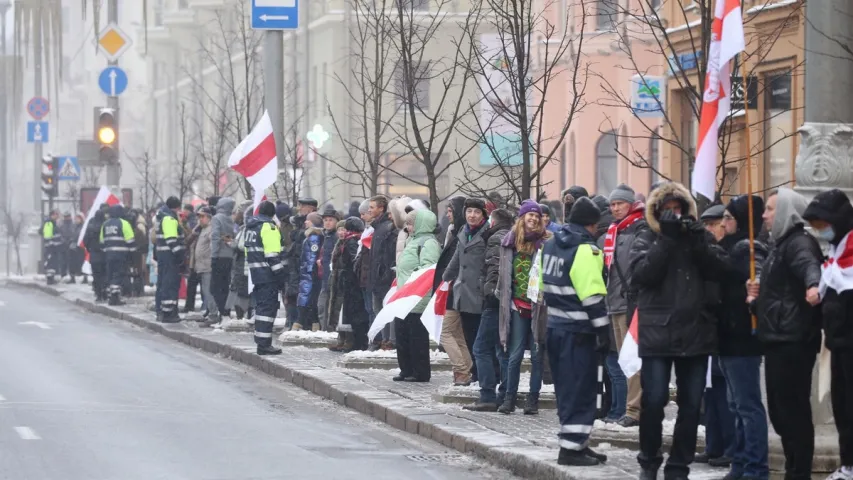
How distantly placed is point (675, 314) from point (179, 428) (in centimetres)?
513

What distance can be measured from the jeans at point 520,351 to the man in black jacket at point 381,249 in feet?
15.2

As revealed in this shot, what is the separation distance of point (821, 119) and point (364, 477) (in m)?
3.60

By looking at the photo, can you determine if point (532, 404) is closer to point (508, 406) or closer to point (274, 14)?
point (508, 406)

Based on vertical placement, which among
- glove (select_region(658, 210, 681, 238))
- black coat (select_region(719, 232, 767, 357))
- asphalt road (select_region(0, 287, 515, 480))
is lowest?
asphalt road (select_region(0, 287, 515, 480))

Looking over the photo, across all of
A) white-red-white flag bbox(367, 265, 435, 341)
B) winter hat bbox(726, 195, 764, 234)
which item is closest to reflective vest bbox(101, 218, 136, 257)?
white-red-white flag bbox(367, 265, 435, 341)

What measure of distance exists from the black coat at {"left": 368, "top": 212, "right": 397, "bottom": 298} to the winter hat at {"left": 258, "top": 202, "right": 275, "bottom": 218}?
6.89 feet

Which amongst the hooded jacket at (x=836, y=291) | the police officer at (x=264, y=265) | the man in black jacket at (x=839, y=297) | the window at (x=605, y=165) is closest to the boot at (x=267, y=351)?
the police officer at (x=264, y=265)

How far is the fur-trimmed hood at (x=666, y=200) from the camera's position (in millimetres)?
10086

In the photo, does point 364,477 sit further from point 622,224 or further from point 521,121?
point 521,121

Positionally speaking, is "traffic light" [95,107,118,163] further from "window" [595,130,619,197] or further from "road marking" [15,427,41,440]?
"road marking" [15,427,41,440]

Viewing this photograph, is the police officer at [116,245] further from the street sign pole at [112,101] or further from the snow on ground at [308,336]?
the snow on ground at [308,336]

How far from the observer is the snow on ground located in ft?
Answer: 70.9

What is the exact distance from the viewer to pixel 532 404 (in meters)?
14.3

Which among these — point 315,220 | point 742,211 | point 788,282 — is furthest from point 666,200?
point 315,220
